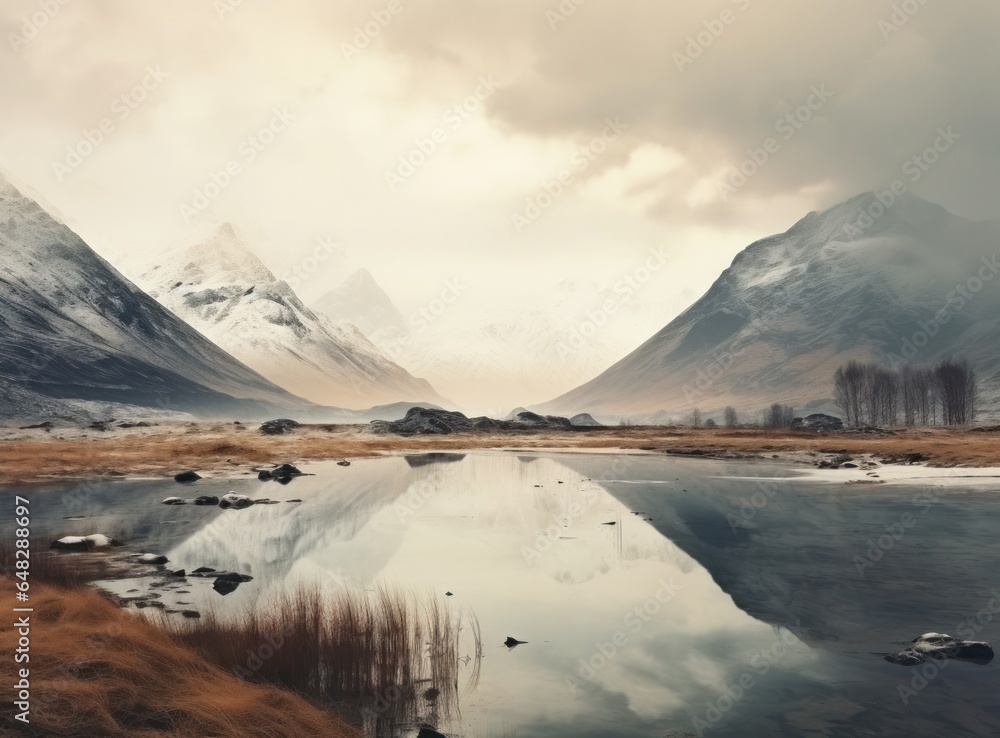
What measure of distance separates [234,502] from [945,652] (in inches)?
1476

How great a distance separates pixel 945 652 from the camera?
15.6 meters

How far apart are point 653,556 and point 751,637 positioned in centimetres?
1013

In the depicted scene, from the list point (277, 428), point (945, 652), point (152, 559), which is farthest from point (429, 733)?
point (277, 428)

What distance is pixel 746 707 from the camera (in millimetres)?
13336

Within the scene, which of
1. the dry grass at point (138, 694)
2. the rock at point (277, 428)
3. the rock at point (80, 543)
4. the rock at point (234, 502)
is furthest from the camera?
the rock at point (277, 428)

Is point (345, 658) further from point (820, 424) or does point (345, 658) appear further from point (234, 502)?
point (820, 424)

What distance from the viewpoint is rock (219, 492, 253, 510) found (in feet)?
137

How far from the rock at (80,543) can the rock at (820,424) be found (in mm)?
152402

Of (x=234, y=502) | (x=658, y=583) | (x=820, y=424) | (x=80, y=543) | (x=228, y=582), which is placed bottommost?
(x=658, y=583)

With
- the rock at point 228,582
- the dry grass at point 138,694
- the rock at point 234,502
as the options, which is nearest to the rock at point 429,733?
the dry grass at point 138,694

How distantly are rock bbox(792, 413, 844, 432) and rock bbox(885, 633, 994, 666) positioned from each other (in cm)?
15037

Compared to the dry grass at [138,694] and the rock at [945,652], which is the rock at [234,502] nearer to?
the dry grass at [138,694]

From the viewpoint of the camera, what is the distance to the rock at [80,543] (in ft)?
91.8

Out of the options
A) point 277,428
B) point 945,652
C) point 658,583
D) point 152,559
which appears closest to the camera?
Result: point 945,652
